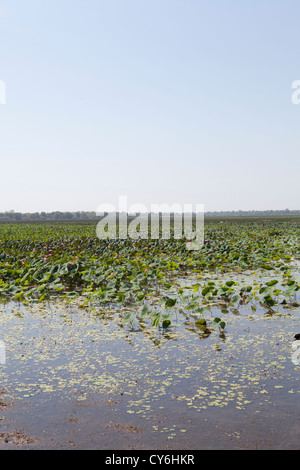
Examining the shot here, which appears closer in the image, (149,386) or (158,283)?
(149,386)

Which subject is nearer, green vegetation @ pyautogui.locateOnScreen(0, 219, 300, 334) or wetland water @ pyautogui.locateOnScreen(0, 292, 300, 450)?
wetland water @ pyautogui.locateOnScreen(0, 292, 300, 450)

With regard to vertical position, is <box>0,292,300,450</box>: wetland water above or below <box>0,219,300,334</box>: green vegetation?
below

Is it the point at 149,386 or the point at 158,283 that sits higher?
the point at 158,283

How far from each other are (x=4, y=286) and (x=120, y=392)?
6.29 meters

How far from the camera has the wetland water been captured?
3840 millimetres

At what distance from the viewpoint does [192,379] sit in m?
5.15

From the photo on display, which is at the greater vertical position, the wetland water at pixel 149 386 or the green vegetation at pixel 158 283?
the green vegetation at pixel 158 283

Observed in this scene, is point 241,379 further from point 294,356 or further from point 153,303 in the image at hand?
point 153,303

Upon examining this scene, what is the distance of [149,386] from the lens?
4.97m

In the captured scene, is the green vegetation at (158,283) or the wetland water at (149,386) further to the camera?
the green vegetation at (158,283)

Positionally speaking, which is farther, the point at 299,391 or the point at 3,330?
the point at 3,330

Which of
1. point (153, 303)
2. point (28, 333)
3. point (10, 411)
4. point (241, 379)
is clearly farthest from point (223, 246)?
point (10, 411)

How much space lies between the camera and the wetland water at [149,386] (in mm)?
3840
